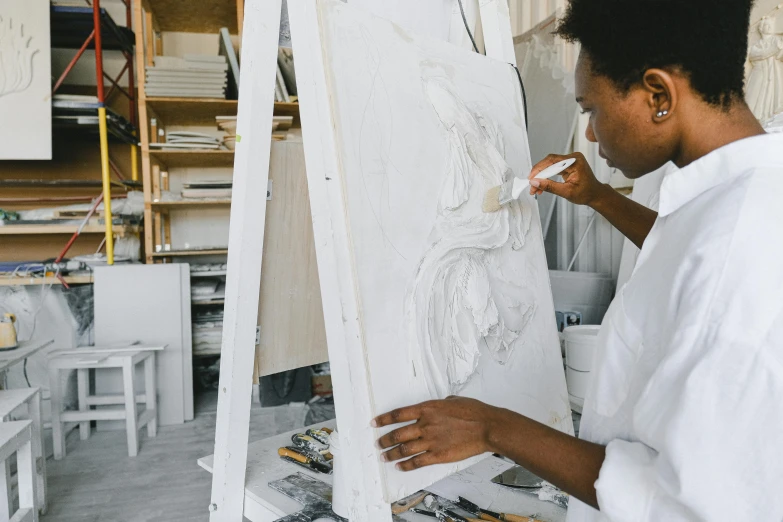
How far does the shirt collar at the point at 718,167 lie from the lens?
21.4 inches

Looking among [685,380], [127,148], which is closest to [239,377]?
[685,380]

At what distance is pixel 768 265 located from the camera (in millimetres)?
479

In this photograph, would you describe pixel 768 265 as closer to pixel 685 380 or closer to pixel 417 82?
pixel 685 380

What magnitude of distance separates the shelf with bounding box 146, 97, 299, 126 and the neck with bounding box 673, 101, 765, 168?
263 centimetres

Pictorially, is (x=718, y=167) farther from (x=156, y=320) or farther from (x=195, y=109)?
(x=195, y=109)

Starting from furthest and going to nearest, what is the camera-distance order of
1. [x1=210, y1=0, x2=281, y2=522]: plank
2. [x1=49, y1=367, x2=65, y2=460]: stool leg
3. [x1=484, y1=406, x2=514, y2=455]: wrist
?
[x1=49, y1=367, x2=65, y2=460]: stool leg, [x1=210, y1=0, x2=281, y2=522]: plank, [x1=484, y1=406, x2=514, y2=455]: wrist

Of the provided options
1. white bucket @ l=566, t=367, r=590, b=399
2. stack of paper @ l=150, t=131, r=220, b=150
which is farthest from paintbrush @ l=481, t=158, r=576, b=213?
stack of paper @ l=150, t=131, r=220, b=150

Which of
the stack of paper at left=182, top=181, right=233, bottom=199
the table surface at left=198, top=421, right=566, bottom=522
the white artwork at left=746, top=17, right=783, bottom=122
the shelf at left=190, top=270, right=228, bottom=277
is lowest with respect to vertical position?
the table surface at left=198, top=421, right=566, bottom=522

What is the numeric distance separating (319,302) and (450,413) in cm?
46

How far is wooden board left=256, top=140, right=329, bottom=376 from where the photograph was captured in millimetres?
992

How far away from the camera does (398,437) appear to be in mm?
735

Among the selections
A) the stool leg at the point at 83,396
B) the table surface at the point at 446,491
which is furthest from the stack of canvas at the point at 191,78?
the table surface at the point at 446,491

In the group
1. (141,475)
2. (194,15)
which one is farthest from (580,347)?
(194,15)

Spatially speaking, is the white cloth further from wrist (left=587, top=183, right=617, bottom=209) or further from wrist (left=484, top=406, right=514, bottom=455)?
wrist (left=587, top=183, right=617, bottom=209)
